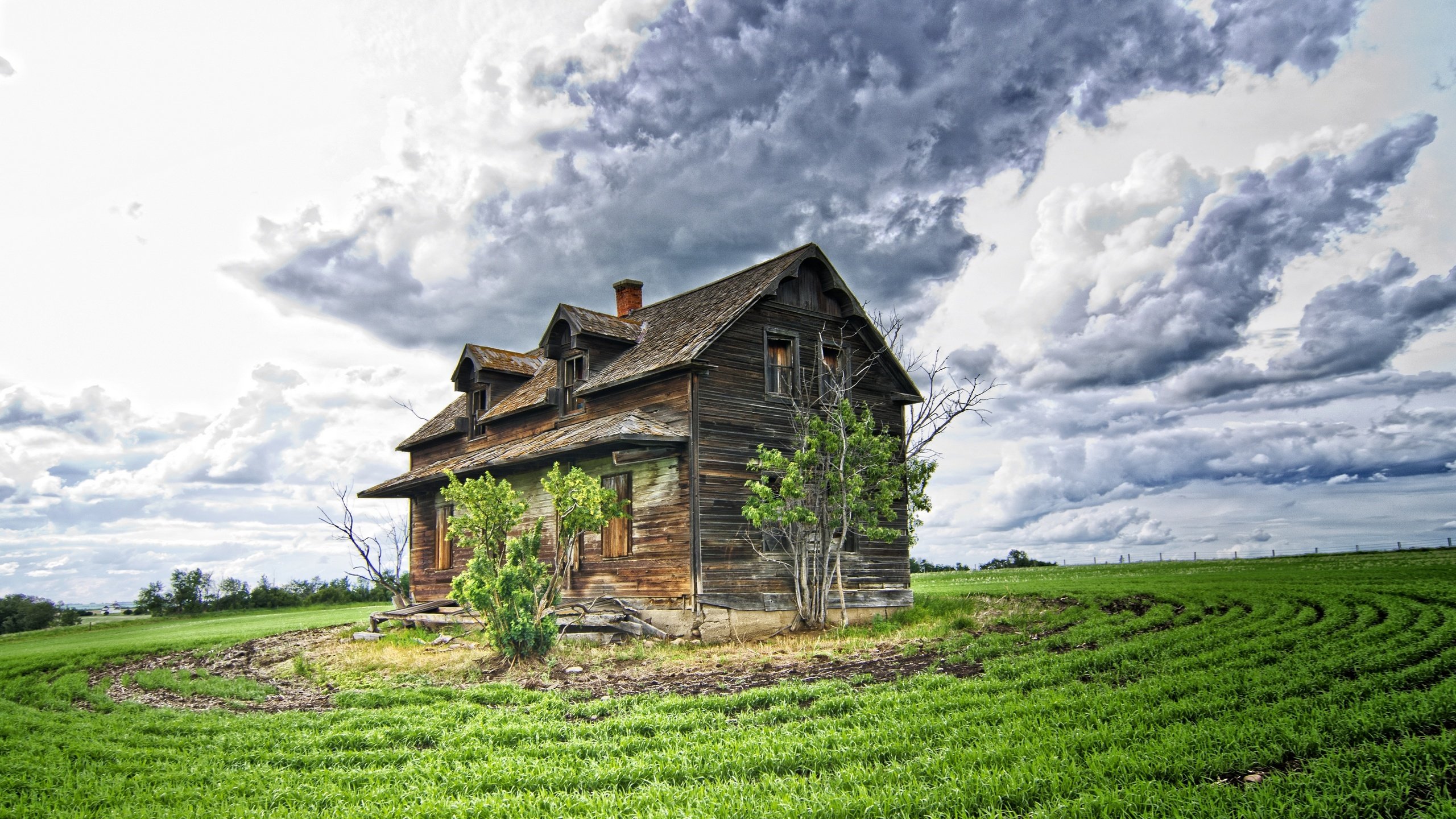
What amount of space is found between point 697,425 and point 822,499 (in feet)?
11.5

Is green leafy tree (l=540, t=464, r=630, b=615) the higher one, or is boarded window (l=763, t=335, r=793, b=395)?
boarded window (l=763, t=335, r=793, b=395)

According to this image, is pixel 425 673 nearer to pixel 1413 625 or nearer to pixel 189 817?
pixel 189 817

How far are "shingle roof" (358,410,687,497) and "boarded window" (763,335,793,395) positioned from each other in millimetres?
2902

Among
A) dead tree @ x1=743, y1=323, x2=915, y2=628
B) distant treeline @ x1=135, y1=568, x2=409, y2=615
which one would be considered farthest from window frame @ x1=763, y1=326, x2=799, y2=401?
distant treeline @ x1=135, y1=568, x2=409, y2=615

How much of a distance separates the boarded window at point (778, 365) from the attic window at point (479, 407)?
37.4 ft

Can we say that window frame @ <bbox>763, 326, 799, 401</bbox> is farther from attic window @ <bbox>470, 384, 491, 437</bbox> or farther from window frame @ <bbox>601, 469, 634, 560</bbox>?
attic window @ <bbox>470, 384, 491, 437</bbox>

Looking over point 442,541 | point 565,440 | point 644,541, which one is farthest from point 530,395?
point 644,541

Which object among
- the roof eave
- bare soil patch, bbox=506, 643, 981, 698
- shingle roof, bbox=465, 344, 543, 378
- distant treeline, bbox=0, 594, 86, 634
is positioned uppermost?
shingle roof, bbox=465, 344, 543, 378

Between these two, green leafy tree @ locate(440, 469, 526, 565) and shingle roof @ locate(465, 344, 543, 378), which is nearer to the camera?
green leafy tree @ locate(440, 469, 526, 565)

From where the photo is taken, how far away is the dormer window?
23.5 m

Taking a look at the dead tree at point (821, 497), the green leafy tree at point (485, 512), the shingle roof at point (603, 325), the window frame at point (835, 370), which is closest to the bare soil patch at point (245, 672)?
the green leafy tree at point (485, 512)

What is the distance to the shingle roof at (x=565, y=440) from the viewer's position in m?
18.5

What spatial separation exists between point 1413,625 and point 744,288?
15252mm

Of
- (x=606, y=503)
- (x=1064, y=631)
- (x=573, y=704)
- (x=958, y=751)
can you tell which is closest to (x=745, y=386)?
(x=606, y=503)
